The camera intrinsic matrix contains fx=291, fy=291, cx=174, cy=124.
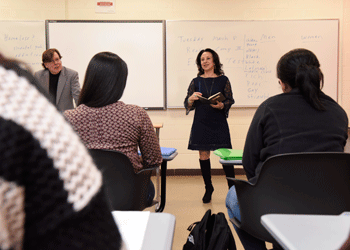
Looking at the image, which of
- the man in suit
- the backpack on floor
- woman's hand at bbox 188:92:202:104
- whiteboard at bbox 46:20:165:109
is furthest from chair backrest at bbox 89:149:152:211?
whiteboard at bbox 46:20:165:109

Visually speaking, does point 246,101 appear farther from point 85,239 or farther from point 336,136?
point 85,239

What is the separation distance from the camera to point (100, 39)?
3.81 metres

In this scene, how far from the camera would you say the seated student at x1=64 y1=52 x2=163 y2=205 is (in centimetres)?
141

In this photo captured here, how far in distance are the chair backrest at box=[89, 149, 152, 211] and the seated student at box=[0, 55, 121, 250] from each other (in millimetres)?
1062

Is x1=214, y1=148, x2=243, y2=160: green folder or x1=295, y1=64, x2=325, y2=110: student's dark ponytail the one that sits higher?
x1=295, y1=64, x2=325, y2=110: student's dark ponytail

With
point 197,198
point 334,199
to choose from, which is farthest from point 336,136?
point 197,198

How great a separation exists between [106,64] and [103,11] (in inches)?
105

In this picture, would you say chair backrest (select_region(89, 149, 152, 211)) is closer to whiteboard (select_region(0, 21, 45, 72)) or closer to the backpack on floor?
the backpack on floor

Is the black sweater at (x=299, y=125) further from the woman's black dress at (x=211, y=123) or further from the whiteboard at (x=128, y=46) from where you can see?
the whiteboard at (x=128, y=46)

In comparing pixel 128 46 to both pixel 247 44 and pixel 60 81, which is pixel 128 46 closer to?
pixel 60 81

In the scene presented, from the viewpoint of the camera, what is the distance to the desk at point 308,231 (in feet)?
2.23

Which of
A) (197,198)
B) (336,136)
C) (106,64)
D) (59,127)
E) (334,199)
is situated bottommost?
(197,198)

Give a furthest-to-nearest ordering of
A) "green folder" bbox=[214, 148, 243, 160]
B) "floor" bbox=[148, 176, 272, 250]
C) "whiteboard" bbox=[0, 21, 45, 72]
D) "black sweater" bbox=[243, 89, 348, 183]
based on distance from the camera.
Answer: "whiteboard" bbox=[0, 21, 45, 72], "floor" bbox=[148, 176, 272, 250], "green folder" bbox=[214, 148, 243, 160], "black sweater" bbox=[243, 89, 348, 183]

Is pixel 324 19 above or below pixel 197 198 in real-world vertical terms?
above
